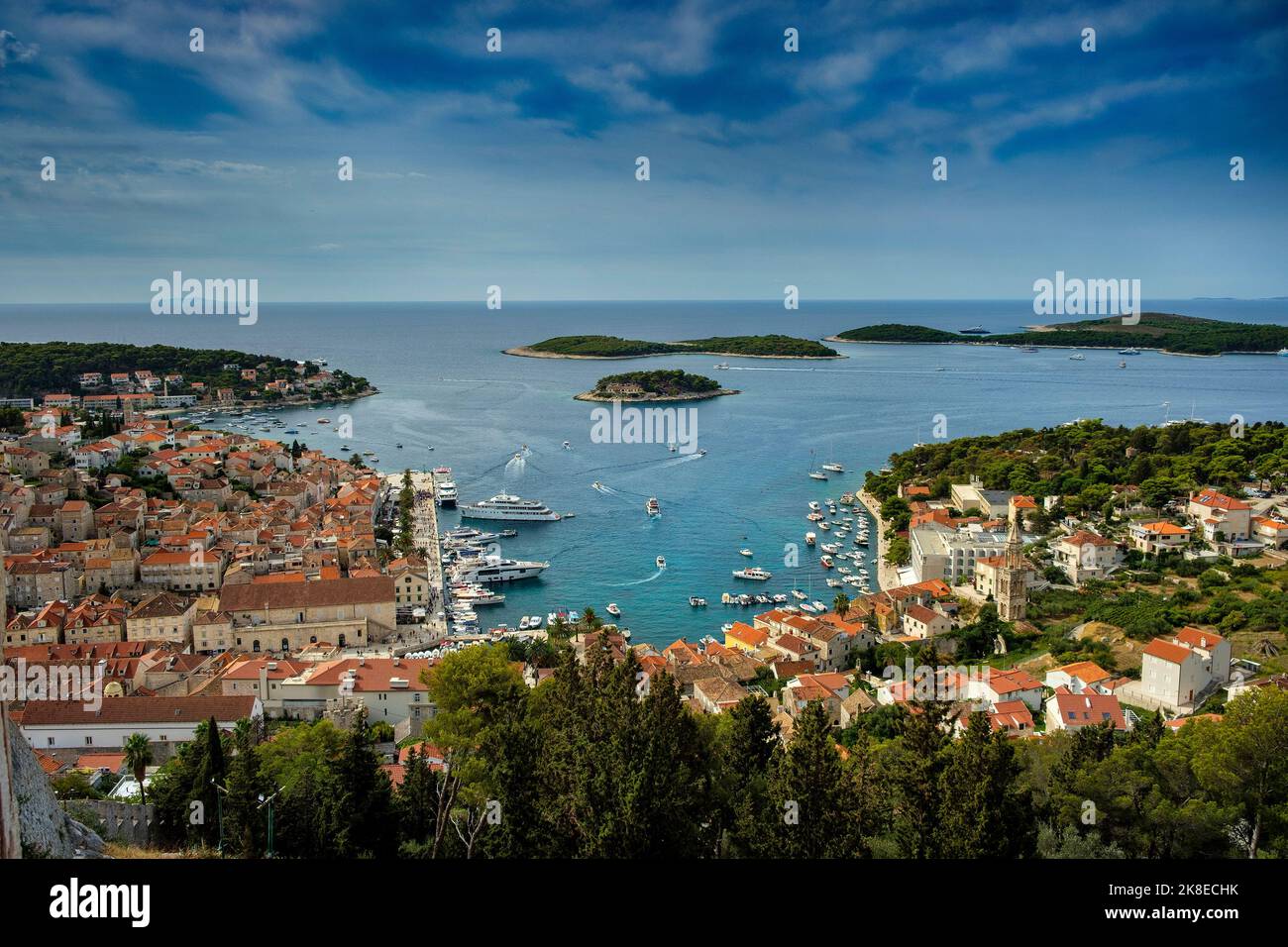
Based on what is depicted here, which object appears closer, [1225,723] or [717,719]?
[1225,723]

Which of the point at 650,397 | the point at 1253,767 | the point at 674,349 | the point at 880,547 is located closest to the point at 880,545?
the point at 880,547

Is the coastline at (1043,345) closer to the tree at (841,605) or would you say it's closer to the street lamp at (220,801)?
Result: the tree at (841,605)

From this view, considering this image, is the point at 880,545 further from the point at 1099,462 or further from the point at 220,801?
the point at 220,801

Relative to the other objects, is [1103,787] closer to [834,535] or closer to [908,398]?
[834,535]
